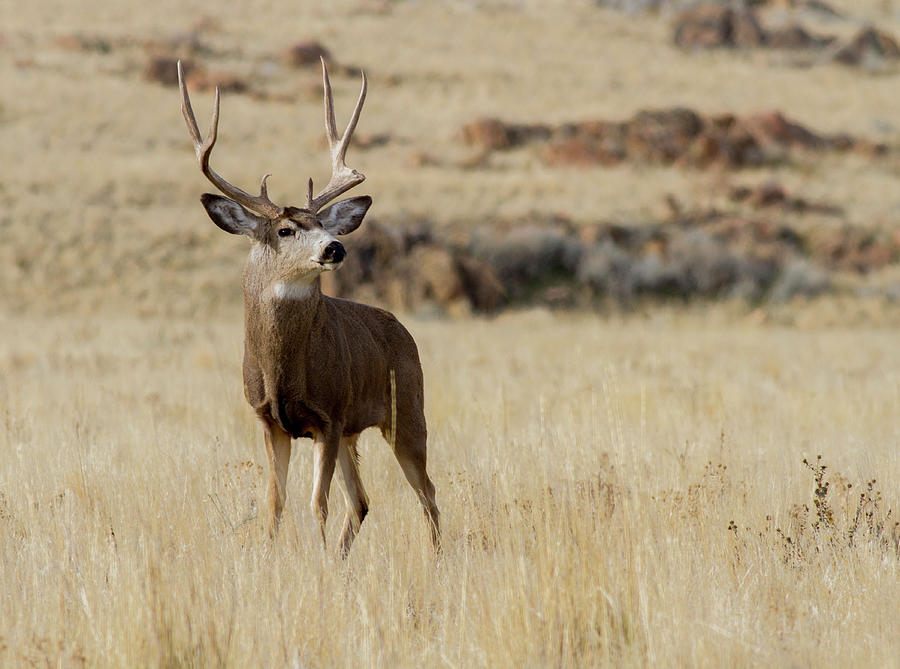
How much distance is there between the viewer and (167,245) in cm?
2327

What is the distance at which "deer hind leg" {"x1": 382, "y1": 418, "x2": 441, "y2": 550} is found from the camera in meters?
6.01

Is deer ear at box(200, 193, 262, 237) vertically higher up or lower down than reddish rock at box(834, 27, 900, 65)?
lower down

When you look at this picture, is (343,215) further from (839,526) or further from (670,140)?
(670,140)

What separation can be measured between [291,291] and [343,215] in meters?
0.76

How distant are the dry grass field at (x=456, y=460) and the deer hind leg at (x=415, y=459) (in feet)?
0.46

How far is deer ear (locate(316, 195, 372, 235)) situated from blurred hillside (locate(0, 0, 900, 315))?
1512 cm

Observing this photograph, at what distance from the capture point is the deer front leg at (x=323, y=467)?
5383mm

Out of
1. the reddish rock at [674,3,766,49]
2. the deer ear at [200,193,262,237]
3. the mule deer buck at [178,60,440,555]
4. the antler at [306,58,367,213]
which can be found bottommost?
the mule deer buck at [178,60,440,555]

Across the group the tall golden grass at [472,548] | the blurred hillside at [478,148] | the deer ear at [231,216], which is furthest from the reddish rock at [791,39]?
the deer ear at [231,216]

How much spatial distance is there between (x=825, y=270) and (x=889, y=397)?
14.8 m

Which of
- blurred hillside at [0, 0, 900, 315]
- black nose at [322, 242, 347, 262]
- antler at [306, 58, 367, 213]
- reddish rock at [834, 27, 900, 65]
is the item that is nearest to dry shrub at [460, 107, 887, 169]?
blurred hillside at [0, 0, 900, 315]

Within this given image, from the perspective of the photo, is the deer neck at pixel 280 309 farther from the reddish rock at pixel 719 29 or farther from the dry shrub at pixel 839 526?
the reddish rock at pixel 719 29

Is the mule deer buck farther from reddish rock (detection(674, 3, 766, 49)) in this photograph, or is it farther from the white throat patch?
reddish rock (detection(674, 3, 766, 49))

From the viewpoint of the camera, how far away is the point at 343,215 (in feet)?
19.7
